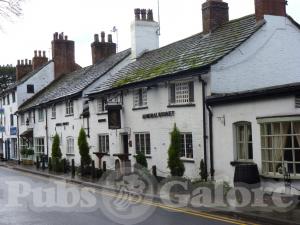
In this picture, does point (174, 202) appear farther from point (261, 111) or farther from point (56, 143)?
point (56, 143)

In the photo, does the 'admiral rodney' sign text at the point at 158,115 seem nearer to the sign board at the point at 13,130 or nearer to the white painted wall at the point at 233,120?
the white painted wall at the point at 233,120

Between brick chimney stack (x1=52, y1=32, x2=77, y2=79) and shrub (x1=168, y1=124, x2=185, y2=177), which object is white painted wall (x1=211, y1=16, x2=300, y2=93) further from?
brick chimney stack (x1=52, y1=32, x2=77, y2=79)

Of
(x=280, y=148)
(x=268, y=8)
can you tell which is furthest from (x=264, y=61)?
(x=280, y=148)

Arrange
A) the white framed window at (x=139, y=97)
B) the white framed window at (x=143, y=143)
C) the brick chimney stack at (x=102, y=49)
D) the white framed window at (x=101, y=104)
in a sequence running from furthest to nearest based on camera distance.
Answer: the brick chimney stack at (x=102, y=49) → the white framed window at (x=101, y=104) → the white framed window at (x=139, y=97) → the white framed window at (x=143, y=143)

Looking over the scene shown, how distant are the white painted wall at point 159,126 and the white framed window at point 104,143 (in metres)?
0.31

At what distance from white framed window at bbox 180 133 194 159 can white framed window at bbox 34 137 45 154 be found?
23176 millimetres

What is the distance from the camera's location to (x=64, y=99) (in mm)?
35250

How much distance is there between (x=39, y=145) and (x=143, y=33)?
16.8 m

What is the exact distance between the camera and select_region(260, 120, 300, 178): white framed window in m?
15.4


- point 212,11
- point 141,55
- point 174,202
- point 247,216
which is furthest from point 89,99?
point 247,216

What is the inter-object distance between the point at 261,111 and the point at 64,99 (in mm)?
21179

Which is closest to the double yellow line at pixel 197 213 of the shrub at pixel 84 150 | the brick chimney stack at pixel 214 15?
the brick chimney stack at pixel 214 15

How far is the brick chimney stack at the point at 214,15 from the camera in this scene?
80.6 feet

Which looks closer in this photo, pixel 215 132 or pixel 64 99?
pixel 215 132
